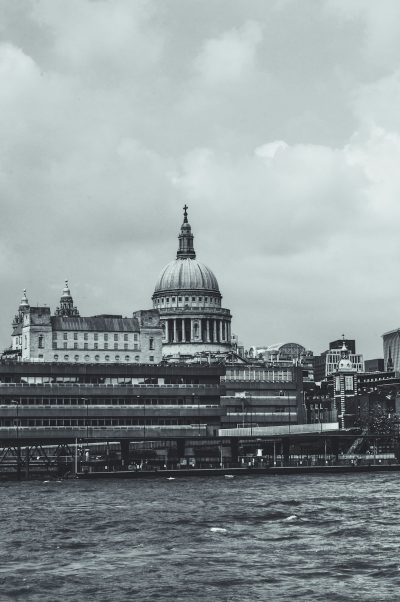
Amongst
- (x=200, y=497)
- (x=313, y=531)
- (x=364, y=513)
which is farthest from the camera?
(x=200, y=497)

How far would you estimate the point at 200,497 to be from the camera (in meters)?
153

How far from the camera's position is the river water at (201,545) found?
8312 cm

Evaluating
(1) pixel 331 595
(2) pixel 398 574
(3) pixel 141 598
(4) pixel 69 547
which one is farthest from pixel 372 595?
(4) pixel 69 547

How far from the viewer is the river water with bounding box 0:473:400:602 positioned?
8312cm

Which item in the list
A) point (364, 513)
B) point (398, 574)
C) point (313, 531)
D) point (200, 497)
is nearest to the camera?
point (398, 574)

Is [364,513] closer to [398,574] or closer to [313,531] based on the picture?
[313,531]

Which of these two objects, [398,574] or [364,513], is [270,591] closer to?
[398,574]

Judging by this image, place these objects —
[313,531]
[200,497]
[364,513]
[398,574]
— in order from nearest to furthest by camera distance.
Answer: [398,574] < [313,531] < [364,513] < [200,497]

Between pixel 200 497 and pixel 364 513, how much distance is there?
1119 inches

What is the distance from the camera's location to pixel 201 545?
103 m

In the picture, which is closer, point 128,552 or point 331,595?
point 331,595

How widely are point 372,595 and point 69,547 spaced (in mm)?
28806

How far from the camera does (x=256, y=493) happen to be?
15825 cm

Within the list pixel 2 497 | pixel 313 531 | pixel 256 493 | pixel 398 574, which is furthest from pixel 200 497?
pixel 398 574
